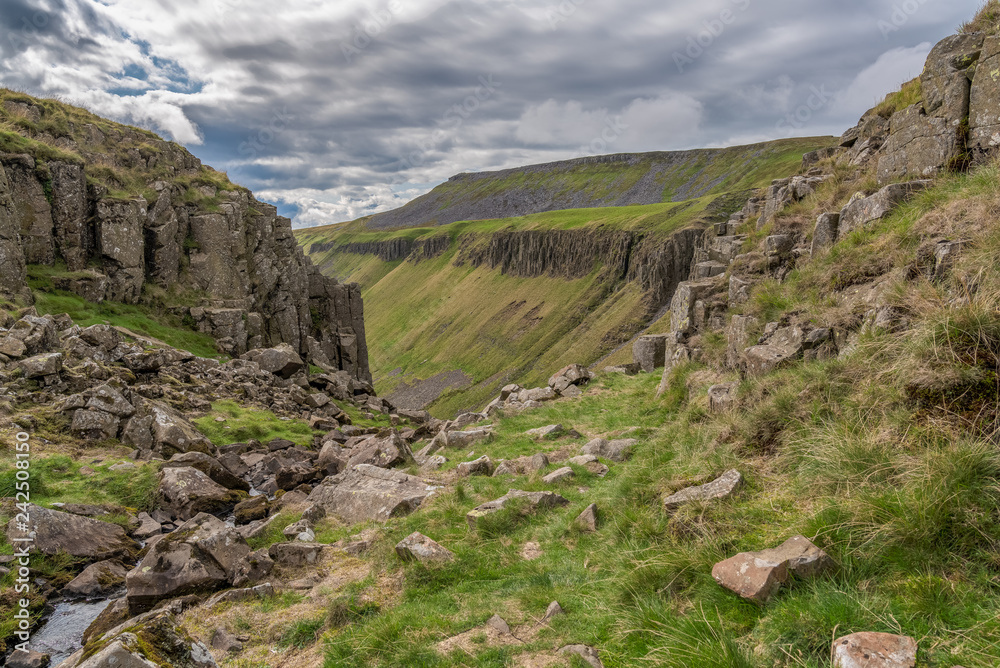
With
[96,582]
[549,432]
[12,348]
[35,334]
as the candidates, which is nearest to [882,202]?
[549,432]

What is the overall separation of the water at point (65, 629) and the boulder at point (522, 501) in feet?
24.3

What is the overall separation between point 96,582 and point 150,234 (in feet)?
100

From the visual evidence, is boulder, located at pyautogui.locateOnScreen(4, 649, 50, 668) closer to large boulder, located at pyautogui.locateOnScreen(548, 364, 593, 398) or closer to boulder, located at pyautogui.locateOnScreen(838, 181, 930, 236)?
boulder, located at pyautogui.locateOnScreen(838, 181, 930, 236)

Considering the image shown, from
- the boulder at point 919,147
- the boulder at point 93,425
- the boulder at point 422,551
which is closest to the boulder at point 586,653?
the boulder at point 422,551

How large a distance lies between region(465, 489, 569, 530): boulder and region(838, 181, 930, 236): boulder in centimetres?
984

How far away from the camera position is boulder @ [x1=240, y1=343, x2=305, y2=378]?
115ft

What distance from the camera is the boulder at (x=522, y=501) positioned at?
10.5 m

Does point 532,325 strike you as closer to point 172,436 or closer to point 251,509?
point 172,436

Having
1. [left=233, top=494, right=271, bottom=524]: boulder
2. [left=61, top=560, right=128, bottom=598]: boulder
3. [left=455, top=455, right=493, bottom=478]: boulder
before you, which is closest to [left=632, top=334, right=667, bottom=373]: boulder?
[left=455, top=455, right=493, bottom=478]: boulder

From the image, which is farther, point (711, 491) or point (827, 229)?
point (827, 229)

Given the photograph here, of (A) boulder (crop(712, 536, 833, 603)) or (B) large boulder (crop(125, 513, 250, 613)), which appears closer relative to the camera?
(A) boulder (crop(712, 536, 833, 603))

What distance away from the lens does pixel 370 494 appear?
14.1m

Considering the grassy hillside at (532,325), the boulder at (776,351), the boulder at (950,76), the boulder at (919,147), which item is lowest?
the grassy hillside at (532,325)

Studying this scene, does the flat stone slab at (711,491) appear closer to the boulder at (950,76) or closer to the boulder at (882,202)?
the boulder at (882,202)
